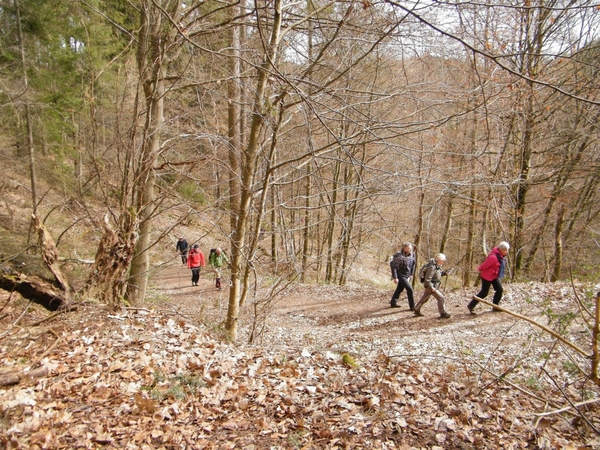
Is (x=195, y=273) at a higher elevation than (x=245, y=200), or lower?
lower

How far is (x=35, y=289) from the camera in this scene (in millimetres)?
4547

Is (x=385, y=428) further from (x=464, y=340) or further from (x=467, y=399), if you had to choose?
(x=464, y=340)

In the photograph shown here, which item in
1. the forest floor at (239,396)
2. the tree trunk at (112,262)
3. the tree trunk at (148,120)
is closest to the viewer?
the forest floor at (239,396)

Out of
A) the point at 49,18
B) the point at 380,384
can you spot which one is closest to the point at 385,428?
the point at 380,384

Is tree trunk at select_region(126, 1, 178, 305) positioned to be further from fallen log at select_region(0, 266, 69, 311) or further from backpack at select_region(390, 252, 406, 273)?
backpack at select_region(390, 252, 406, 273)

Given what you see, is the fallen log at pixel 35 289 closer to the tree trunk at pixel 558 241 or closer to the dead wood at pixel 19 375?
the dead wood at pixel 19 375

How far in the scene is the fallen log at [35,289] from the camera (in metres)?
4.46

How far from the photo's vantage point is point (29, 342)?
3.82 m

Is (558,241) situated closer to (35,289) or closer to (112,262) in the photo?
(112,262)

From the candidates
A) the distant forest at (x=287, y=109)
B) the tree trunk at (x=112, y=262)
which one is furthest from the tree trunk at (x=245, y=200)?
the tree trunk at (x=112, y=262)

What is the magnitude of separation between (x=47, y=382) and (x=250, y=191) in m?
3.39

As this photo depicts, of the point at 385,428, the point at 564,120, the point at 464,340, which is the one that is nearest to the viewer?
the point at 385,428

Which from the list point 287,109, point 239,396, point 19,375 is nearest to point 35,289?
point 19,375

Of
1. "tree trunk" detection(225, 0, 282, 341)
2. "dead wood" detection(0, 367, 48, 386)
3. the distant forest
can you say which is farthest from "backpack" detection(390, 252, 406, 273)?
"dead wood" detection(0, 367, 48, 386)
